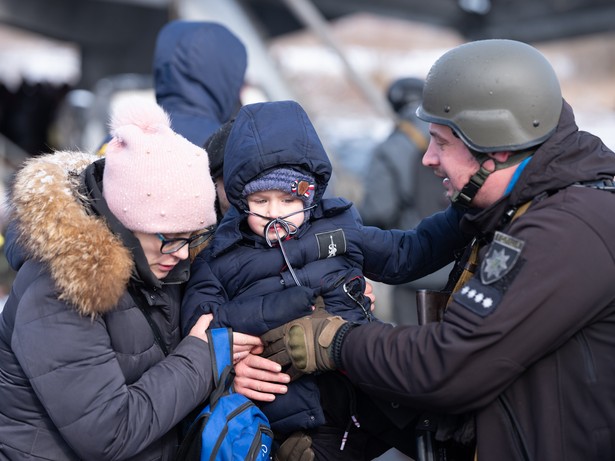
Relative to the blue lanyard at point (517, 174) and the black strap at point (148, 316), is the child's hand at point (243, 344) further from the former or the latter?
the blue lanyard at point (517, 174)

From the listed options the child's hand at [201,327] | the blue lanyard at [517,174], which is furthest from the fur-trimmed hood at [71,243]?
the blue lanyard at [517,174]

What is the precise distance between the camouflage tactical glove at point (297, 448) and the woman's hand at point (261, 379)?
18 centimetres

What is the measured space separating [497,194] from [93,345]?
131cm

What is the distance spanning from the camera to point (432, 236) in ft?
9.63

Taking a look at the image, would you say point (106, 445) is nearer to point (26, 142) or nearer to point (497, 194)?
point (497, 194)

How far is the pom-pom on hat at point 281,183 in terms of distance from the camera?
2654 mm

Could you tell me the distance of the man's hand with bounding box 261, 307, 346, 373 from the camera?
96.0 inches

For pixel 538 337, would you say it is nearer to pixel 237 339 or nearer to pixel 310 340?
pixel 310 340

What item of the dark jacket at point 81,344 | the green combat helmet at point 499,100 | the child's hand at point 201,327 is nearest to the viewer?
the dark jacket at point 81,344

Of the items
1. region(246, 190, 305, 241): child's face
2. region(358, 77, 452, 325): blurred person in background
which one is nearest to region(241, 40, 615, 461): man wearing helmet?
region(246, 190, 305, 241): child's face

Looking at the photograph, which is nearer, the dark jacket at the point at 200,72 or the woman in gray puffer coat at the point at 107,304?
the woman in gray puffer coat at the point at 107,304

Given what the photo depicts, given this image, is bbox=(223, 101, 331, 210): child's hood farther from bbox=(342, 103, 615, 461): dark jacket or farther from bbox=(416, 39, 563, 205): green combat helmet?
bbox=(342, 103, 615, 461): dark jacket

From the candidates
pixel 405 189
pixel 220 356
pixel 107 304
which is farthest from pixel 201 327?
pixel 405 189

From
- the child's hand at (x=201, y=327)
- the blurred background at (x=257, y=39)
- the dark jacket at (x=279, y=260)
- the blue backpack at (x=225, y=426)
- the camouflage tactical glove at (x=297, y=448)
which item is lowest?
the blurred background at (x=257, y=39)
